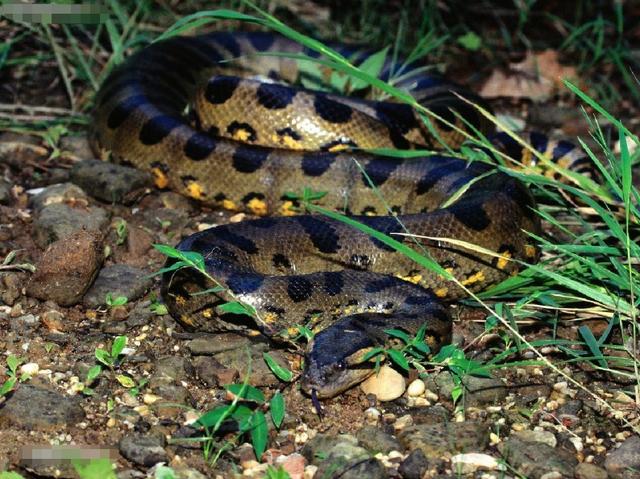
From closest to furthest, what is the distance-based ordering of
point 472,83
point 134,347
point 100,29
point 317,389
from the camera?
point 317,389, point 134,347, point 100,29, point 472,83

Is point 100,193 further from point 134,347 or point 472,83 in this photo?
point 472,83

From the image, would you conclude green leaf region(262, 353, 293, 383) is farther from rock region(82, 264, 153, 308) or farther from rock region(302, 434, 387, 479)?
rock region(82, 264, 153, 308)

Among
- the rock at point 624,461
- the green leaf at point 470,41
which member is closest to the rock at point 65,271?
the rock at point 624,461

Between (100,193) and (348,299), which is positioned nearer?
(348,299)

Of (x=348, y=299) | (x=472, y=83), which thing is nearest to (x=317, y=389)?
(x=348, y=299)

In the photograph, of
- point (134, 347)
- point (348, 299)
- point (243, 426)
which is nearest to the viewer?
point (243, 426)

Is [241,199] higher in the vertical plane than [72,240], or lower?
lower

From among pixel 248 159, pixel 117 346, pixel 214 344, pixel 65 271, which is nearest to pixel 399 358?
pixel 214 344
